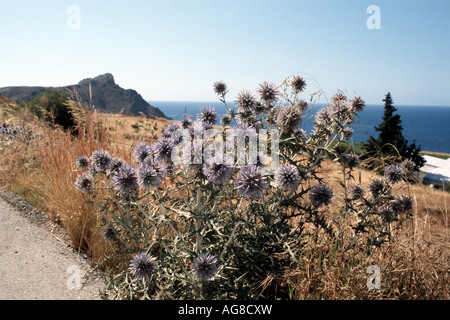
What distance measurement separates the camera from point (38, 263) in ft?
9.84

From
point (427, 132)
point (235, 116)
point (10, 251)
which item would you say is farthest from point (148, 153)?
point (427, 132)

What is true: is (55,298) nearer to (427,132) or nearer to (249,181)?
(249,181)

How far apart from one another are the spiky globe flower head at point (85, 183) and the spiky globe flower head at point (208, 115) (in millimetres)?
1237

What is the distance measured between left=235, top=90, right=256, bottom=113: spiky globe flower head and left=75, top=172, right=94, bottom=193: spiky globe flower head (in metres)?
1.52

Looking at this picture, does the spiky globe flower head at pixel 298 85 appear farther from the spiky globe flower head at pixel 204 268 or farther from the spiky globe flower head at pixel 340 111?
the spiky globe flower head at pixel 204 268

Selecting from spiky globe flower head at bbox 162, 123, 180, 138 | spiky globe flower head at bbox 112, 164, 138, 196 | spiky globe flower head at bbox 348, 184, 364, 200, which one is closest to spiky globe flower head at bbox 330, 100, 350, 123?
spiky globe flower head at bbox 348, 184, 364, 200

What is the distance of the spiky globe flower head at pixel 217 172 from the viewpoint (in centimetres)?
164

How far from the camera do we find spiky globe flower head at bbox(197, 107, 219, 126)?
92.9 inches

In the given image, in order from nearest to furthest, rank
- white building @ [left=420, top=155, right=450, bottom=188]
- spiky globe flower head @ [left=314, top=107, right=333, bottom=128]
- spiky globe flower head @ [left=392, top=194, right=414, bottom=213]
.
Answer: spiky globe flower head @ [left=314, top=107, right=333, bottom=128] → spiky globe flower head @ [left=392, top=194, right=414, bottom=213] → white building @ [left=420, top=155, right=450, bottom=188]

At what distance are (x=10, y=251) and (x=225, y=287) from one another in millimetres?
2581

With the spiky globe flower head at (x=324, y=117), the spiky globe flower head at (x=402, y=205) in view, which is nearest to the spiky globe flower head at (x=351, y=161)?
the spiky globe flower head at (x=324, y=117)

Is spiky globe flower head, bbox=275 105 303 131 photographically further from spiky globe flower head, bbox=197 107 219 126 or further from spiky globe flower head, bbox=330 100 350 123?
spiky globe flower head, bbox=197 107 219 126

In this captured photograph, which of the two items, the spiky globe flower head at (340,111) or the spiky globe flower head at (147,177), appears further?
the spiky globe flower head at (340,111)

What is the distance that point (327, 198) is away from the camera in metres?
2.29
